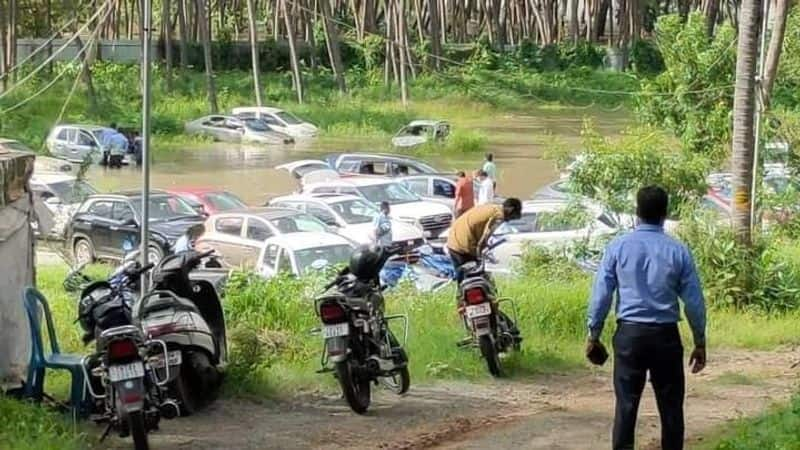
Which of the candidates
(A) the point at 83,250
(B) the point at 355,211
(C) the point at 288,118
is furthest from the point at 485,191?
(C) the point at 288,118

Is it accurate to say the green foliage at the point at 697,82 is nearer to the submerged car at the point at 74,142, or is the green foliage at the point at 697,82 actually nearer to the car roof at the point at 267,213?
the car roof at the point at 267,213

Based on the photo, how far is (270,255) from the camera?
22.3 m

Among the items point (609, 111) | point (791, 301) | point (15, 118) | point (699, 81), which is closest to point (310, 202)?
point (699, 81)

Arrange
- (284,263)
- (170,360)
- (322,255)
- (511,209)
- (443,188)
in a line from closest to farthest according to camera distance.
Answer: (170,360) < (511,209) < (284,263) < (322,255) < (443,188)

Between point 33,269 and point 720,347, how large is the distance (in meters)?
6.79

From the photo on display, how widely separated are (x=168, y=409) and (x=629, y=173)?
9.74m

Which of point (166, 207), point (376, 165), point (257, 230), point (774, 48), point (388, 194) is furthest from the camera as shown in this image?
point (376, 165)

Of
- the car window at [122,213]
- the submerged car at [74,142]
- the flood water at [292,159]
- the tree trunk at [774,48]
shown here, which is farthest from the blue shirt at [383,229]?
the submerged car at [74,142]

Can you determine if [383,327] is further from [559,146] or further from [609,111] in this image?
[609,111]

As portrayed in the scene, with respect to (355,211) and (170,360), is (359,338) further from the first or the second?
(355,211)

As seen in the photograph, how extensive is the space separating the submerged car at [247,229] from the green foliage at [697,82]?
6.52 m

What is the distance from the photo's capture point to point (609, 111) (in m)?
62.8

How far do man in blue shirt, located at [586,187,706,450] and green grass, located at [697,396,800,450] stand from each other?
1.20ft

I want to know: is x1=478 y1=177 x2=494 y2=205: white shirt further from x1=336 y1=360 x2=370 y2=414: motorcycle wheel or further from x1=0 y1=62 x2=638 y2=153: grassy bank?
x1=336 y1=360 x2=370 y2=414: motorcycle wheel
